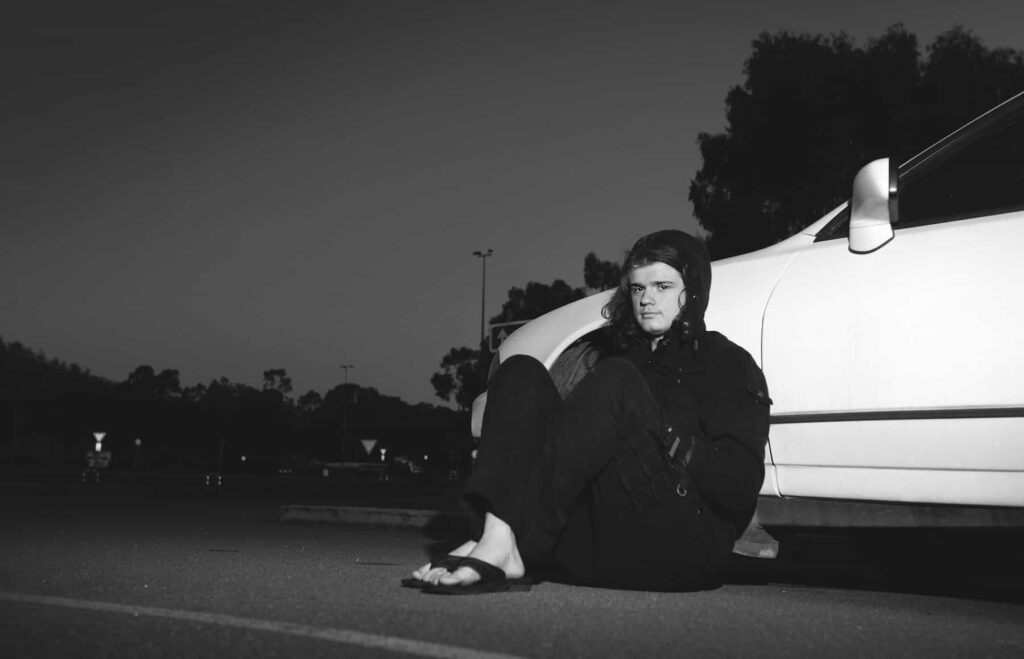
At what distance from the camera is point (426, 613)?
8.97ft

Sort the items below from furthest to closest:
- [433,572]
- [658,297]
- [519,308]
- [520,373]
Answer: [519,308]
[658,297]
[520,373]
[433,572]

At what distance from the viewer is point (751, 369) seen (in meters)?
3.10

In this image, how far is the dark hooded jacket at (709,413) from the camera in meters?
2.93

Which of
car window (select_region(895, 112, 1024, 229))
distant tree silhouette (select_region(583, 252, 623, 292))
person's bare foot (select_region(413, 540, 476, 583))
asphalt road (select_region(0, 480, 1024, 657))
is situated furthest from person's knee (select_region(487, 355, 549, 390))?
distant tree silhouette (select_region(583, 252, 623, 292))

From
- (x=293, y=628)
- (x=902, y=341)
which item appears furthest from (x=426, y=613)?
(x=902, y=341)

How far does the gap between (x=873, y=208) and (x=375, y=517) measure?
5.91m

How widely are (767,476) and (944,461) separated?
611 mm

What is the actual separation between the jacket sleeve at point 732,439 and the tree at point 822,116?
16.0m

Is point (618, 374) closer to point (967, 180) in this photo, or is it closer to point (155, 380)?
point (967, 180)

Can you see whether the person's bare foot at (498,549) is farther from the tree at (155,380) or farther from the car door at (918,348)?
the tree at (155,380)

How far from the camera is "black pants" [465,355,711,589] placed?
2.94 m

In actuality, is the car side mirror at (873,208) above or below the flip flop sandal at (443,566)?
above

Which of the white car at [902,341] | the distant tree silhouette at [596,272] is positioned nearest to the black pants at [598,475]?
the white car at [902,341]

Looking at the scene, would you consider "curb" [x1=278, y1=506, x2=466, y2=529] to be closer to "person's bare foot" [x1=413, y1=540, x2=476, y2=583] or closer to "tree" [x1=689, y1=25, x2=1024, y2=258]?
"person's bare foot" [x1=413, y1=540, x2=476, y2=583]
